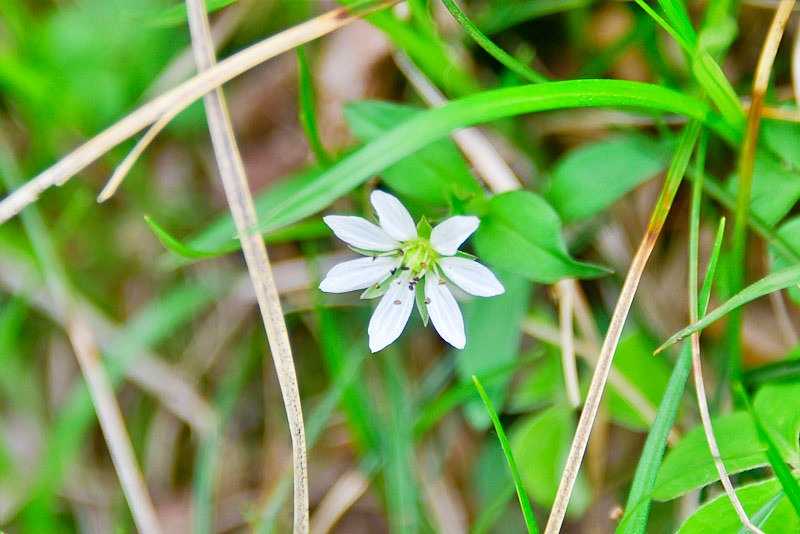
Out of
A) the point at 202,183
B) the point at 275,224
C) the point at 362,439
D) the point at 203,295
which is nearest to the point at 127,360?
the point at 203,295

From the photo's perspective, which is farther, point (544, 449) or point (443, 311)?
point (544, 449)

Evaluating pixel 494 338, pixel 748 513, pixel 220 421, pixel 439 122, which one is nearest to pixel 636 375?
pixel 494 338

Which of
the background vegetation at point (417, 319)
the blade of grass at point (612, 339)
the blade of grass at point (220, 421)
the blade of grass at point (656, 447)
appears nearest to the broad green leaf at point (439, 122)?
the background vegetation at point (417, 319)

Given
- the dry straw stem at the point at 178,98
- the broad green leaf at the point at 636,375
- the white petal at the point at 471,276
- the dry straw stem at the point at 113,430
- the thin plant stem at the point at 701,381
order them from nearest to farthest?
the thin plant stem at the point at 701,381 → the white petal at the point at 471,276 → the dry straw stem at the point at 178,98 → the broad green leaf at the point at 636,375 → the dry straw stem at the point at 113,430

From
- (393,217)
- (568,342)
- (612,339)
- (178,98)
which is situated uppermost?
(178,98)

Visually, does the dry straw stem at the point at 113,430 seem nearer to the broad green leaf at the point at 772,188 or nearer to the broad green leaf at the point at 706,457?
the broad green leaf at the point at 706,457

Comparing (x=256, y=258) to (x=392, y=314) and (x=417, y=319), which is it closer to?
(x=392, y=314)

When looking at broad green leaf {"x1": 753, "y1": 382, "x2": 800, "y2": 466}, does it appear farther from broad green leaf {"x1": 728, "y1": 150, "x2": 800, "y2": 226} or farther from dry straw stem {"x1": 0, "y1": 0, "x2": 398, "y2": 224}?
dry straw stem {"x1": 0, "y1": 0, "x2": 398, "y2": 224}

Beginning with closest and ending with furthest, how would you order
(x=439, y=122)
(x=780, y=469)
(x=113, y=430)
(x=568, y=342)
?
(x=780, y=469) < (x=439, y=122) < (x=568, y=342) < (x=113, y=430)
